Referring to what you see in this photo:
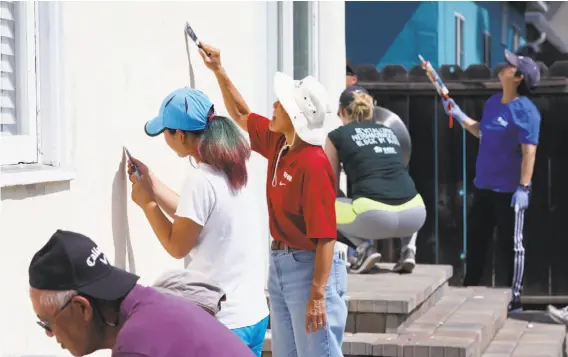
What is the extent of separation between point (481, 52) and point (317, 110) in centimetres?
1653

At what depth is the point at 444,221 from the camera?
34.2 ft

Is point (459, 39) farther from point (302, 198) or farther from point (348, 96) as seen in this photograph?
point (302, 198)

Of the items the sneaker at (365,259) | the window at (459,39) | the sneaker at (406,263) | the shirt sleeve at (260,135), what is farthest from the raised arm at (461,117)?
the window at (459,39)

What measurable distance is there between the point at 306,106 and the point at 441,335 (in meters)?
2.68

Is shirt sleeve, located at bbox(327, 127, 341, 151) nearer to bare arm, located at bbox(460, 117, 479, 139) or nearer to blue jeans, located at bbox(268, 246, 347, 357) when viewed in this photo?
bare arm, located at bbox(460, 117, 479, 139)

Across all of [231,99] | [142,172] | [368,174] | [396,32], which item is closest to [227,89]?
[231,99]

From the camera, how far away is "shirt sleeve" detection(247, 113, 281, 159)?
17.6 feet

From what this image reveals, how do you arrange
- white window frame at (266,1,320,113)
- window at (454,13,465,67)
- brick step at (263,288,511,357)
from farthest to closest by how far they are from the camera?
window at (454,13,465,67) → white window frame at (266,1,320,113) → brick step at (263,288,511,357)

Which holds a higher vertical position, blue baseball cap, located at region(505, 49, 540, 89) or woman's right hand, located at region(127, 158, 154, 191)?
blue baseball cap, located at region(505, 49, 540, 89)

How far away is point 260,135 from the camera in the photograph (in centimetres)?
539

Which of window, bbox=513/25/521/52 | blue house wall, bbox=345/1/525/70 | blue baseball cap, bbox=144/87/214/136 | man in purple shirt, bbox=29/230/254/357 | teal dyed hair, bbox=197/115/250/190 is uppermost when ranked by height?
window, bbox=513/25/521/52

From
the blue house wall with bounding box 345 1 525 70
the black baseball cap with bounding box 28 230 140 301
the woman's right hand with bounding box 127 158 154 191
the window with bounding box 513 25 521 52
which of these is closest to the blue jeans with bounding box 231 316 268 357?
the woman's right hand with bounding box 127 158 154 191

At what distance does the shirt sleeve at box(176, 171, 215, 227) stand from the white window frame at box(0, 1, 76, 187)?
46 cm

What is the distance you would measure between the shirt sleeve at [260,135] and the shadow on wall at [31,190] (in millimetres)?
1126
